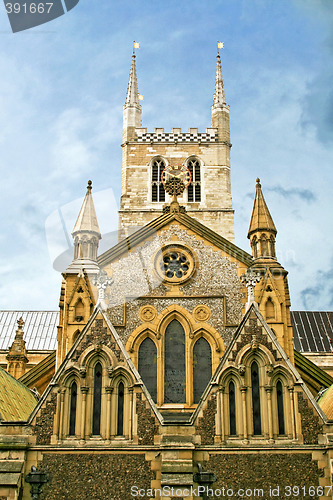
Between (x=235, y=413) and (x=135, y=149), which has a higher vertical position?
(x=135, y=149)

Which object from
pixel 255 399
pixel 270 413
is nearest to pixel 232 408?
pixel 255 399

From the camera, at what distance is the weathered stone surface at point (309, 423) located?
15328mm

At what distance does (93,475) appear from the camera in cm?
1507

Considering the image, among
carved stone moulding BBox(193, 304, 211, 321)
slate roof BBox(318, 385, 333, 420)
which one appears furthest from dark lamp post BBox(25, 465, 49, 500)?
slate roof BBox(318, 385, 333, 420)

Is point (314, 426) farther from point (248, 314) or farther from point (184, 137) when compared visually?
point (184, 137)

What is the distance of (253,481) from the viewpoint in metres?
15.0

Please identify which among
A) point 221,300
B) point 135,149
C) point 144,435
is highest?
point 135,149

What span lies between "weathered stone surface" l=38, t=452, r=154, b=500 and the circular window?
7.03 meters

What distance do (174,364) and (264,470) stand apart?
5.36 meters

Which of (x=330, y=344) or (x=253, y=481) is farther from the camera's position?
(x=330, y=344)

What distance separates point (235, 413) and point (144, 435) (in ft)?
7.43

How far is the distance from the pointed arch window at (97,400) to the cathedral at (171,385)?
0.09 ft

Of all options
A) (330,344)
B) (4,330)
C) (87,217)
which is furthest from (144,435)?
(4,330)

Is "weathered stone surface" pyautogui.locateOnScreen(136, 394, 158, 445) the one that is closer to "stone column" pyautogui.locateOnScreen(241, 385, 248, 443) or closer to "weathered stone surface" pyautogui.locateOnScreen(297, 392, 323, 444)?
"stone column" pyautogui.locateOnScreen(241, 385, 248, 443)
